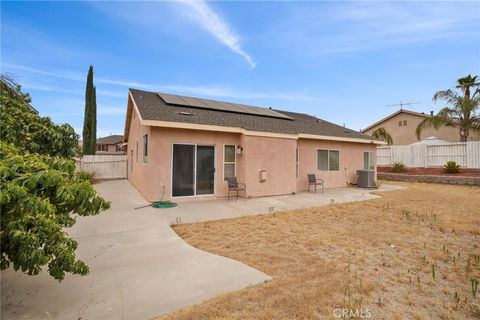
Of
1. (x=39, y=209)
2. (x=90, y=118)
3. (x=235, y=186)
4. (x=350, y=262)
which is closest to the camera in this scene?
(x=39, y=209)

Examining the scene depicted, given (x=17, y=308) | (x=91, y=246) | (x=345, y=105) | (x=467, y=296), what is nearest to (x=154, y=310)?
(x=17, y=308)

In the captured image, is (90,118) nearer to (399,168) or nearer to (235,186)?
(235,186)

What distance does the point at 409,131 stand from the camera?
83.0 ft

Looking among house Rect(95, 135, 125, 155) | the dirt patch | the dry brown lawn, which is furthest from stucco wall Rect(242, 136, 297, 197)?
house Rect(95, 135, 125, 155)

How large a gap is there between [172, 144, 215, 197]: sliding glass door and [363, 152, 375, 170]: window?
10.3m

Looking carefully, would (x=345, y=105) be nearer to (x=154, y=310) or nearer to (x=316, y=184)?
(x=316, y=184)

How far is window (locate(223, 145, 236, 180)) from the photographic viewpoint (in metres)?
9.39

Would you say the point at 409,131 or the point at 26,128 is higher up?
the point at 409,131

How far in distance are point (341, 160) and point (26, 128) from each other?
13370mm

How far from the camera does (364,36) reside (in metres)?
10.7

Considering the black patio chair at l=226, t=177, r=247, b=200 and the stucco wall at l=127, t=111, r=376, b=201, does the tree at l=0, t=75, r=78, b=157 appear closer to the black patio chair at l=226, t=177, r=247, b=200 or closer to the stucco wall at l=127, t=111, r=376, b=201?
the stucco wall at l=127, t=111, r=376, b=201

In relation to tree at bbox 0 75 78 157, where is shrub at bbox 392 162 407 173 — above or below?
below

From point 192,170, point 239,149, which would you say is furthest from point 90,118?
point 239,149

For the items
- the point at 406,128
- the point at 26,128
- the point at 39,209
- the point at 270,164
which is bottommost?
the point at 39,209
